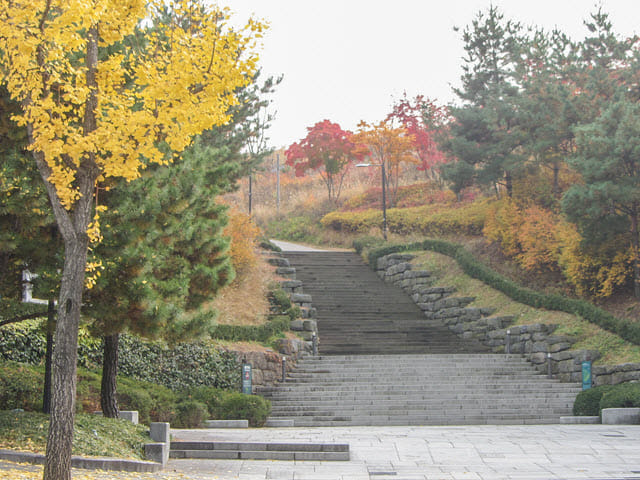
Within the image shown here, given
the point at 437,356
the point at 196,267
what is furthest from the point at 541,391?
the point at 196,267

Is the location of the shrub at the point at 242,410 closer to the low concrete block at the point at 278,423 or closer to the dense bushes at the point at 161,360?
the low concrete block at the point at 278,423

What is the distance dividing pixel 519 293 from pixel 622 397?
7272 millimetres

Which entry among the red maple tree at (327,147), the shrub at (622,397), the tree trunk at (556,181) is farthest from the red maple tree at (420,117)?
the shrub at (622,397)

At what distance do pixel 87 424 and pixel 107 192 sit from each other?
→ 10.9 ft

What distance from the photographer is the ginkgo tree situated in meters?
6.88

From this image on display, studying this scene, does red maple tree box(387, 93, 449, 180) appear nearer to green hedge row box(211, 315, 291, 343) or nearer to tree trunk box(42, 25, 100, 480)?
green hedge row box(211, 315, 291, 343)

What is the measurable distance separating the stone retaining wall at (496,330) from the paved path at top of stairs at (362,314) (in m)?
0.38

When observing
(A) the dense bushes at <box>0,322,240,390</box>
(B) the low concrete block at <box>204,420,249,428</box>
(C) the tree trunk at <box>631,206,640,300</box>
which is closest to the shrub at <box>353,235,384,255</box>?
(C) the tree trunk at <box>631,206,640,300</box>

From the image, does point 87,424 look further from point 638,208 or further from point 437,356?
point 638,208

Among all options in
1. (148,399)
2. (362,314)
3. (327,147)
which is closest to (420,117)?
(327,147)

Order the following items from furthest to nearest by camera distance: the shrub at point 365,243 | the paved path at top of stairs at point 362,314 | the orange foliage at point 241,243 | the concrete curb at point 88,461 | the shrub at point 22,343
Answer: the shrub at point 365,243 → the orange foliage at point 241,243 → the paved path at top of stairs at point 362,314 → the shrub at point 22,343 → the concrete curb at point 88,461

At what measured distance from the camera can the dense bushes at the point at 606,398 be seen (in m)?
15.6

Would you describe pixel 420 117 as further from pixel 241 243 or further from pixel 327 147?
pixel 241 243

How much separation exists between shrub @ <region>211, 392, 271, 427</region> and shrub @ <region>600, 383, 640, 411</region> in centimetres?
784
